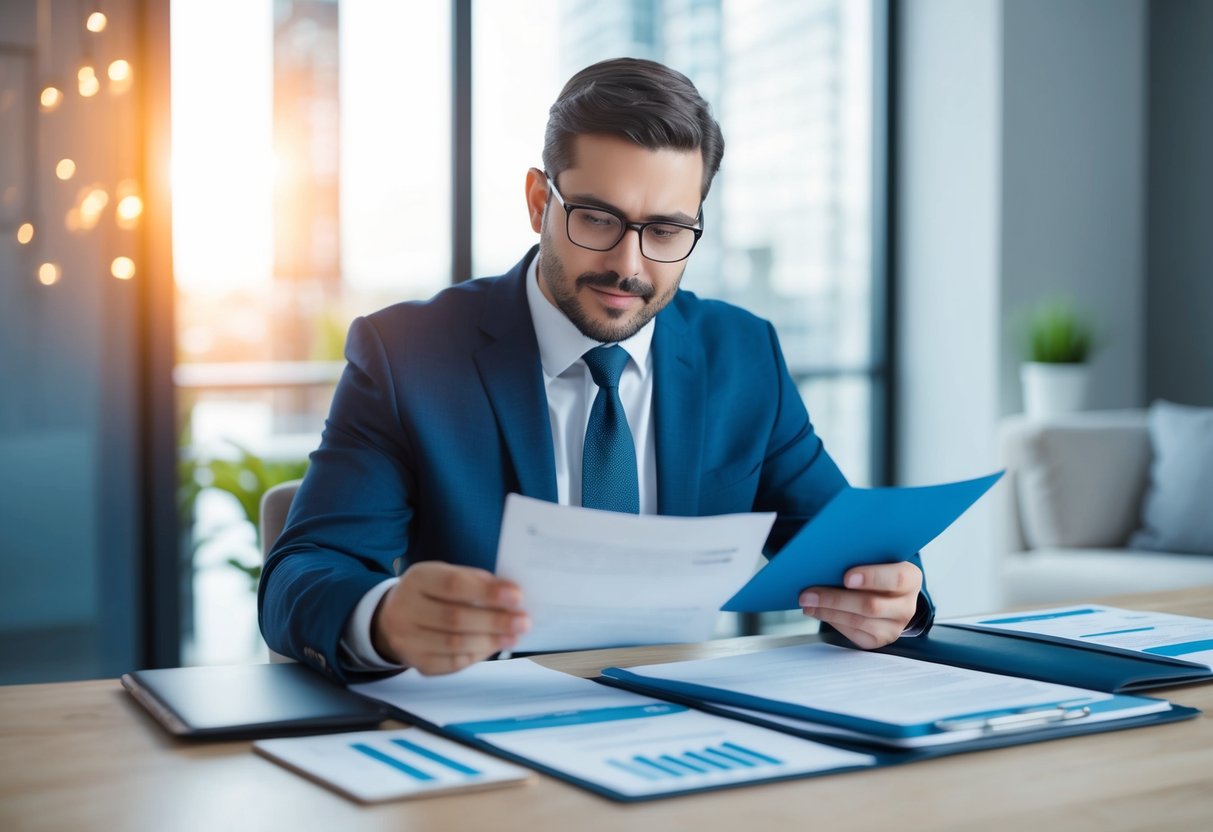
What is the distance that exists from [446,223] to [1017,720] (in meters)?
2.89

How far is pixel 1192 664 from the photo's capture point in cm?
122

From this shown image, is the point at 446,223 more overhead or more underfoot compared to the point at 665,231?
more overhead

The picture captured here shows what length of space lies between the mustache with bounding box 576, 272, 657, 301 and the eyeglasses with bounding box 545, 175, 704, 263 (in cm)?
3

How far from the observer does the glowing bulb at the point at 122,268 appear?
10.0ft

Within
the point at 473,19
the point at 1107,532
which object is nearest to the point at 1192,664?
the point at 1107,532

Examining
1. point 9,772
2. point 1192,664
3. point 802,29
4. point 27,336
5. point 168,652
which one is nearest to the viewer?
point 9,772

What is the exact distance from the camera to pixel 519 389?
60.8 inches

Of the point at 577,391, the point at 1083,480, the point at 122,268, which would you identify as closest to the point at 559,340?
the point at 577,391

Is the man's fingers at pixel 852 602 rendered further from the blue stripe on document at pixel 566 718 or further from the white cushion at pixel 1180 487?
the white cushion at pixel 1180 487

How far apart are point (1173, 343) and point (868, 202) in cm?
122

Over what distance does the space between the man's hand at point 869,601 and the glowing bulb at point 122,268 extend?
2376mm

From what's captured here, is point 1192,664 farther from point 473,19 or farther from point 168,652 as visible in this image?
point 473,19

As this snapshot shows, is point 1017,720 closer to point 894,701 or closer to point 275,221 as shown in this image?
point 894,701

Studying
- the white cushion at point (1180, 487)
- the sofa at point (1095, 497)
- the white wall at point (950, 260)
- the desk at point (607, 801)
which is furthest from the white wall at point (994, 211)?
the desk at point (607, 801)
